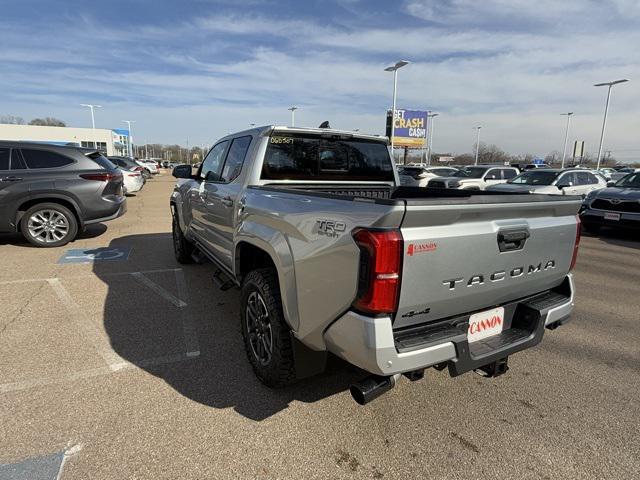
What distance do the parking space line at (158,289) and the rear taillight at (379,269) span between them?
3218 mm

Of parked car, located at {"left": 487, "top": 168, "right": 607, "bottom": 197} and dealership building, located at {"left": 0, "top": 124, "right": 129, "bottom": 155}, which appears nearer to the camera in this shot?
parked car, located at {"left": 487, "top": 168, "right": 607, "bottom": 197}

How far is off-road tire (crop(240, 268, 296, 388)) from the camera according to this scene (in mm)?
2639

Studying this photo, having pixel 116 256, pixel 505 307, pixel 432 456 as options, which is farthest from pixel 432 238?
pixel 116 256

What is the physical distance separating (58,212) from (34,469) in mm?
6350

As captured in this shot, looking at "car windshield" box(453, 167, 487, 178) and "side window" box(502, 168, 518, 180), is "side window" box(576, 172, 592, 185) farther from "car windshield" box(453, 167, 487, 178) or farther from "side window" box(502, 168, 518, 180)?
"car windshield" box(453, 167, 487, 178)

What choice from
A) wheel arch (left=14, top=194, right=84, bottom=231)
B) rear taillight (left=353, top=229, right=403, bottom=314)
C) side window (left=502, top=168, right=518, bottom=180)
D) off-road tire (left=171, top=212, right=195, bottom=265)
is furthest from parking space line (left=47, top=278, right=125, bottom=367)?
side window (left=502, top=168, right=518, bottom=180)

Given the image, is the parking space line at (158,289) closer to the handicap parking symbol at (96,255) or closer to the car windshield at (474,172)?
the handicap parking symbol at (96,255)

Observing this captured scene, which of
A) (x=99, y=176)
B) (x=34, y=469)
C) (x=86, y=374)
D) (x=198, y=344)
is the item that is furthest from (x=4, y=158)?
(x=34, y=469)

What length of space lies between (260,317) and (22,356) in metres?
2.11

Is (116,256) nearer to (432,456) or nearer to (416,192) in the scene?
(416,192)

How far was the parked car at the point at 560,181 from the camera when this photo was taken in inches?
471

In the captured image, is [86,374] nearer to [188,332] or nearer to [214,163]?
[188,332]

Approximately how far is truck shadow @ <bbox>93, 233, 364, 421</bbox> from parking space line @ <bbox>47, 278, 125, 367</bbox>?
7 cm

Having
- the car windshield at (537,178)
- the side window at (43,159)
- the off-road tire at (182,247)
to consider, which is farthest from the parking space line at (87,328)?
the car windshield at (537,178)
